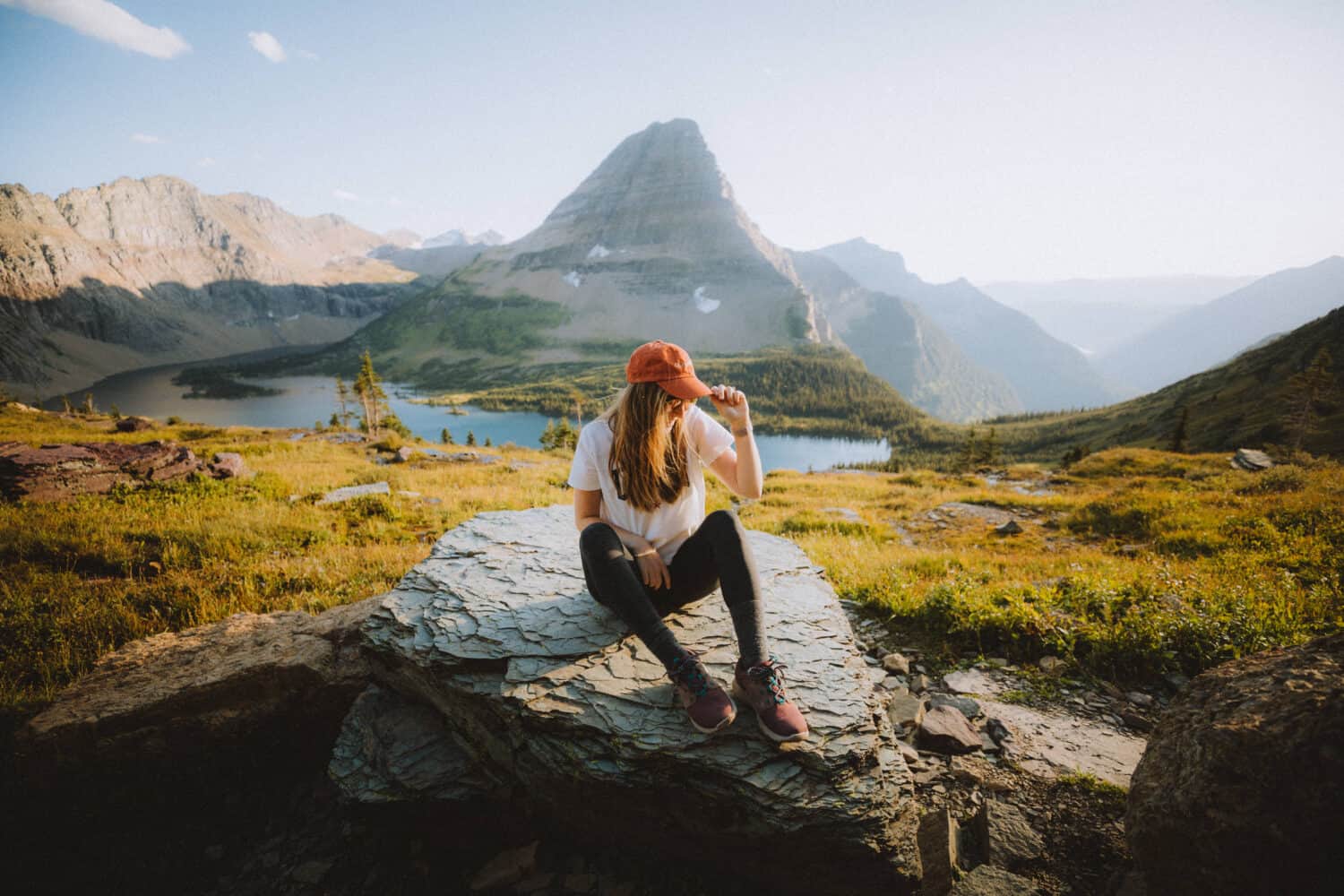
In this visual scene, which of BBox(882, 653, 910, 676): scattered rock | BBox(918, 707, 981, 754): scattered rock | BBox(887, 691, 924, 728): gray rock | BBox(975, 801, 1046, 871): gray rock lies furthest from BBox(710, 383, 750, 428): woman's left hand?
BBox(975, 801, 1046, 871): gray rock

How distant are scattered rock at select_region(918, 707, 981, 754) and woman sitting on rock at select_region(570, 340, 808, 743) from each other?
170cm

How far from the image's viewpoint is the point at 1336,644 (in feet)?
9.93

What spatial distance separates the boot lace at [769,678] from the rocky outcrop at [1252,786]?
7.01 feet

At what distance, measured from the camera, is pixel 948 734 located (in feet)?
13.8

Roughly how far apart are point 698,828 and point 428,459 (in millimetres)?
20879

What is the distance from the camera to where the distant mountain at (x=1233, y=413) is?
175ft

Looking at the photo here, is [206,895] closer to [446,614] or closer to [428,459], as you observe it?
[446,614]

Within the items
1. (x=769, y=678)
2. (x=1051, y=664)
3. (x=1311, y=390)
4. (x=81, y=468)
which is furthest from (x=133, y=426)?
(x=1311, y=390)

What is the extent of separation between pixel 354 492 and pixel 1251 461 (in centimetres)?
3523

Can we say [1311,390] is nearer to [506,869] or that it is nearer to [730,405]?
[730,405]

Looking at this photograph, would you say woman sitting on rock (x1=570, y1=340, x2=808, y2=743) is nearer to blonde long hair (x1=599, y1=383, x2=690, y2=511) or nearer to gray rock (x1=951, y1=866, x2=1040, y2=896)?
blonde long hair (x1=599, y1=383, x2=690, y2=511)

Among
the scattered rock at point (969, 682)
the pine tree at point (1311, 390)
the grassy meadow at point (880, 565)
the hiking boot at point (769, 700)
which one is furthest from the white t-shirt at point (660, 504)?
the pine tree at point (1311, 390)

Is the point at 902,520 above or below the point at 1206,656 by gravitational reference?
below

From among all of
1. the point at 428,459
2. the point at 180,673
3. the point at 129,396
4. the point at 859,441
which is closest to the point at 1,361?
the point at 129,396
